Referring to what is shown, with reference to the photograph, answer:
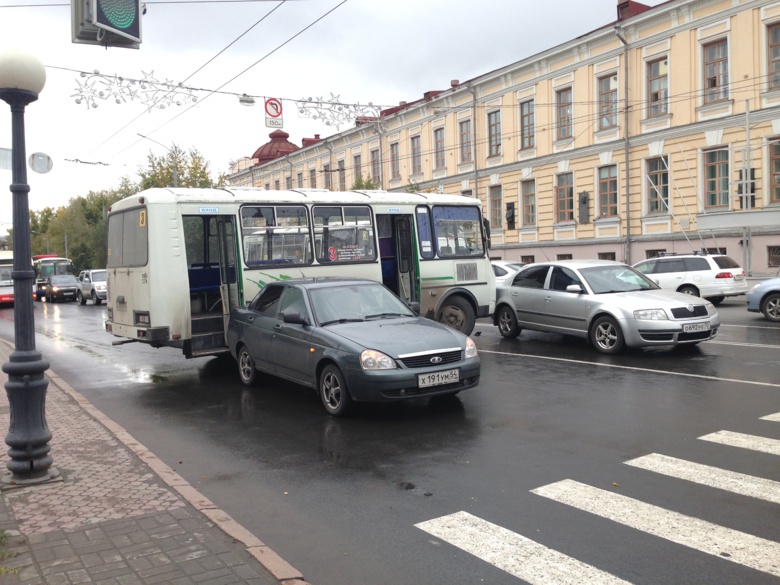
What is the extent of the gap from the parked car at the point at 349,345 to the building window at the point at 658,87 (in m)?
24.9

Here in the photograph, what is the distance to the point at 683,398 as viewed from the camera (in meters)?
8.71

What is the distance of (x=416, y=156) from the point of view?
45594mm

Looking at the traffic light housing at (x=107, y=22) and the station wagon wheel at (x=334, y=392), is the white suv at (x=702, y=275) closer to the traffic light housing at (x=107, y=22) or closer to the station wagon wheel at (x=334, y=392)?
the station wagon wheel at (x=334, y=392)

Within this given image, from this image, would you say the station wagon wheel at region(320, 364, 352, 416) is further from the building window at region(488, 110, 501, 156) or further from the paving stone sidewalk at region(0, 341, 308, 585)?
the building window at region(488, 110, 501, 156)

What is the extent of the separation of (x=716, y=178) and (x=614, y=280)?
1825 centimetres

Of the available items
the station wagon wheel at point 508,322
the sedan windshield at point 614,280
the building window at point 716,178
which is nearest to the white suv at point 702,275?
the building window at point 716,178

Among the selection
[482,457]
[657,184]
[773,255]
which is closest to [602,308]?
[482,457]

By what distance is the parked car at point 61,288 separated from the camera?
4172cm

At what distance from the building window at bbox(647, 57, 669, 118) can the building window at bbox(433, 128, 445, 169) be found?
14.6 m

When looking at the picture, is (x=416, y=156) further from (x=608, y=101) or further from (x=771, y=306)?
(x=771, y=306)

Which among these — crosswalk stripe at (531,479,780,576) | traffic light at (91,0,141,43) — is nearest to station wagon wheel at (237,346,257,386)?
traffic light at (91,0,141,43)

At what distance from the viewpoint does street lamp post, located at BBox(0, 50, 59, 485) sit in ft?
19.3

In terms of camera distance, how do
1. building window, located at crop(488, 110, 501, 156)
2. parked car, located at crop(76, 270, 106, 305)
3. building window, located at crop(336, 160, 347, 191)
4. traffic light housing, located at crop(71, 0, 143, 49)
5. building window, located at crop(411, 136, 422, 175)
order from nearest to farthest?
traffic light housing, located at crop(71, 0, 143, 49)
parked car, located at crop(76, 270, 106, 305)
building window, located at crop(488, 110, 501, 156)
building window, located at crop(411, 136, 422, 175)
building window, located at crop(336, 160, 347, 191)

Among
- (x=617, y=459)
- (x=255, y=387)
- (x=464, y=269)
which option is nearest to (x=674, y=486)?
(x=617, y=459)
